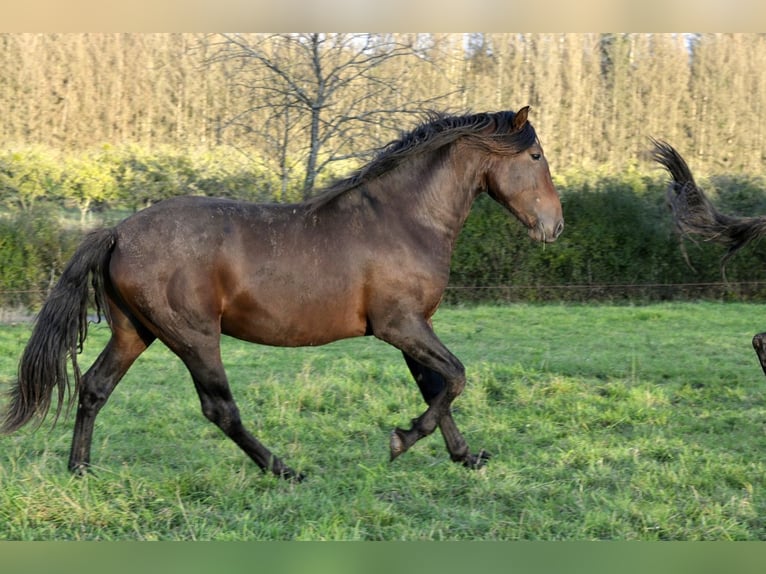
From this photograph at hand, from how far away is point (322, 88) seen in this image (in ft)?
37.2

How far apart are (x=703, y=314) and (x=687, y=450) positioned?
20.5 feet

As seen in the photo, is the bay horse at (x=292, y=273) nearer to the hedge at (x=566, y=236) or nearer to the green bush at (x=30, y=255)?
the green bush at (x=30, y=255)

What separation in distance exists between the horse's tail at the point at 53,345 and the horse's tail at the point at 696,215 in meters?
3.71

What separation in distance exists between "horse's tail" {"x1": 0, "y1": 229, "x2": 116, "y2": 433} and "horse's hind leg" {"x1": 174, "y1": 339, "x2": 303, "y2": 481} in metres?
0.60

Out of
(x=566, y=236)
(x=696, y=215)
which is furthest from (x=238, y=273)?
(x=566, y=236)

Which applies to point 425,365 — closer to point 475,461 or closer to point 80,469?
point 475,461

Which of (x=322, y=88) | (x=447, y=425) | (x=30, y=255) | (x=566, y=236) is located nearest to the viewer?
(x=447, y=425)

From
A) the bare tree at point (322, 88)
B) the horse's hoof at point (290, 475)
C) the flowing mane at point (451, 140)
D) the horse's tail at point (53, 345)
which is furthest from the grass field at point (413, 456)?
the bare tree at point (322, 88)

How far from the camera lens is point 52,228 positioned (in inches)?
433

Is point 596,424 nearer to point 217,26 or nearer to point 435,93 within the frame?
point 217,26

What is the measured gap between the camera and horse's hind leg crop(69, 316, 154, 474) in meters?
4.48

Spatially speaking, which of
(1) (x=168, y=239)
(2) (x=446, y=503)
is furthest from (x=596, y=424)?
(1) (x=168, y=239)

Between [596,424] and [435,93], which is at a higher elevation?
[435,93]

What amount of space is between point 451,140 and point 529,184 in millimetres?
499
